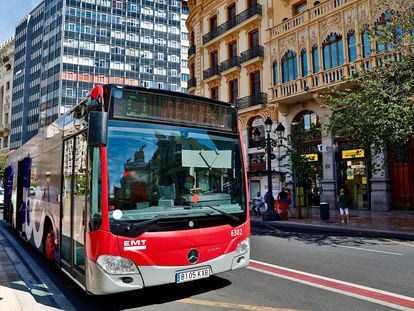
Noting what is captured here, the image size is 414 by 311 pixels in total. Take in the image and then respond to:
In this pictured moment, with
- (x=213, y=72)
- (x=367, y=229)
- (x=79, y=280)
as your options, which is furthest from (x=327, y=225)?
(x=213, y=72)

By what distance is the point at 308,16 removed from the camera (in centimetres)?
2294

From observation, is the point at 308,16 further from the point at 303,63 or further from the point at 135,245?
the point at 135,245

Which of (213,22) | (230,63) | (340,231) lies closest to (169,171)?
(340,231)

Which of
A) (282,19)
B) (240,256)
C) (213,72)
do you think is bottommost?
(240,256)

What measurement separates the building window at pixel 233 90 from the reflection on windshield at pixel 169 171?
2375 cm

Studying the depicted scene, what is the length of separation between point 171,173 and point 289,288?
8.81 ft

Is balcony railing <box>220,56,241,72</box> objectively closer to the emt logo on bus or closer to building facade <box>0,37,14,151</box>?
the emt logo on bus

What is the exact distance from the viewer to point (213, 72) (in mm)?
30828

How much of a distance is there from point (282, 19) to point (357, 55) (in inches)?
293

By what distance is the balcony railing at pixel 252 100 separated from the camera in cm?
2589

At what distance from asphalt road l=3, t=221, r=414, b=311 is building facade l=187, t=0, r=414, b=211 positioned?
32.8 ft

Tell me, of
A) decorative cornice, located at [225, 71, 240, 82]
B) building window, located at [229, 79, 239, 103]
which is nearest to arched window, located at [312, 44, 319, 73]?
Answer: decorative cornice, located at [225, 71, 240, 82]

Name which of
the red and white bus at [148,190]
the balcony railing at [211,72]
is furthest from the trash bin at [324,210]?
the balcony railing at [211,72]

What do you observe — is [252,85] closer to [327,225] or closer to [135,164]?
[327,225]
